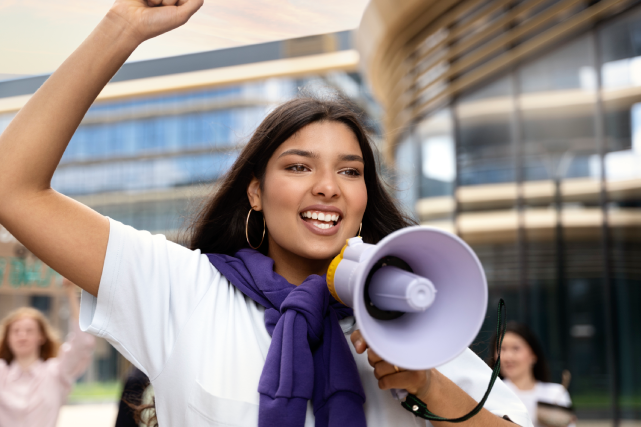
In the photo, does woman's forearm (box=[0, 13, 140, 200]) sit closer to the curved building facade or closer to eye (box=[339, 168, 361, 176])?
eye (box=[339, 168, 361, 176])

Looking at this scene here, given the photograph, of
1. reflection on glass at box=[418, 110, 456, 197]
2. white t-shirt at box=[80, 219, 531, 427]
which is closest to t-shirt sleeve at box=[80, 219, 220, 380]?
white t-shirt at box=[80, 219, 531, 427]

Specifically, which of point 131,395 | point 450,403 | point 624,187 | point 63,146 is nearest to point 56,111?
point 63,146

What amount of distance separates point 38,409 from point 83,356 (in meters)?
0.43

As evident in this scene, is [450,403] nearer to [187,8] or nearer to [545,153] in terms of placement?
[187,8]

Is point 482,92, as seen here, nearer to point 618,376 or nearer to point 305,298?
point 618,376

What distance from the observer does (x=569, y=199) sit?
510 centimetres

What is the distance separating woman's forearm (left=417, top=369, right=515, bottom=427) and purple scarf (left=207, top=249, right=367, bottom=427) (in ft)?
0.53

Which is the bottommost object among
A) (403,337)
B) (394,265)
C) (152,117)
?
(403,337)

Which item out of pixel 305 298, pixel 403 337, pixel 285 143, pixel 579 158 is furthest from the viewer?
pixel 579 158

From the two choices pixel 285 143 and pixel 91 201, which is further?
pixel 91 201

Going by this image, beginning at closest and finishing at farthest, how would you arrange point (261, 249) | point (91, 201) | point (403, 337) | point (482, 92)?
point (403, 337)
point (261, 249)
point (482, 92)
point (91, 201)

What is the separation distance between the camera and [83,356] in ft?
13.1

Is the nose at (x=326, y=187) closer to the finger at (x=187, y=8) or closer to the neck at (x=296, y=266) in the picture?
the neck at (x=296, y=266)

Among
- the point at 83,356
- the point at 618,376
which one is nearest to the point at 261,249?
the point at 83,356
